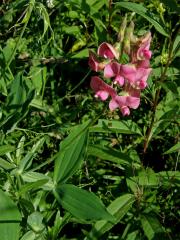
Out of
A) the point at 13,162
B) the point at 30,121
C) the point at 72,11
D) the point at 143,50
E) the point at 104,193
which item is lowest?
the point at 104,193

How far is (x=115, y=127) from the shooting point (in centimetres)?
192

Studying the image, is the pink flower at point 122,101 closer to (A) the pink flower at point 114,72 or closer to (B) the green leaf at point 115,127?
(A) the pink flower at point 114,72

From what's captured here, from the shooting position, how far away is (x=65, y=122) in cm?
222

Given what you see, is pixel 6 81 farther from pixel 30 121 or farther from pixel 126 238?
pixel 126 238

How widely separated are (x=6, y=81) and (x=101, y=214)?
922mm

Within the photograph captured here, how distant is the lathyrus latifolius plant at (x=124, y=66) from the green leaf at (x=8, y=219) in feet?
1.41

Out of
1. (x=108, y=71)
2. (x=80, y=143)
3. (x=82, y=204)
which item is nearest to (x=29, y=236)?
(x=82, y=204)

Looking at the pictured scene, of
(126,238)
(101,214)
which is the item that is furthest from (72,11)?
(101,214)

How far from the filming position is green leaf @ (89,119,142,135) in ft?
6.12

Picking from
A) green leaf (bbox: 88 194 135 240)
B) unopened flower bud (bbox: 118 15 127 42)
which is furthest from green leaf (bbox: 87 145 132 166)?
unopened flower bud (bbox: 118 15 127 42)

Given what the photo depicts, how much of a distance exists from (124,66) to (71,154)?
0.38 metres

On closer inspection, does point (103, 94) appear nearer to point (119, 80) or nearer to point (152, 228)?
point (119, 80)

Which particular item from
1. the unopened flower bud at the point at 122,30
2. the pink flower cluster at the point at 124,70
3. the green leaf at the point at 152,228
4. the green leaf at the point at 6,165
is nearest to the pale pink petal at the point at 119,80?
the pink flower cluster at the point at 124,70

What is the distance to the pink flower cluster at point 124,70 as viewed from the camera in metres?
1.43
